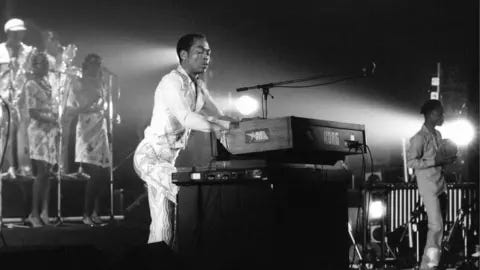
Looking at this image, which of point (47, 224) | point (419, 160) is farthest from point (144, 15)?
point (419, 160)

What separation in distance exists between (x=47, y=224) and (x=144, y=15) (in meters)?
3.30

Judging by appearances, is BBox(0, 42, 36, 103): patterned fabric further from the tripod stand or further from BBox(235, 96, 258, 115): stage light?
the tripod stand

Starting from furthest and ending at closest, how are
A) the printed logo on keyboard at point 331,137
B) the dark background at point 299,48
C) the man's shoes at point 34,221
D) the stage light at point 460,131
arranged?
the stage light at point 460,131 < the dark background at point 299,48 < the man's shoes at point 34,221 < the printed logo on keyboard at point 331,137

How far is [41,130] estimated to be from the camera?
781 centimetres

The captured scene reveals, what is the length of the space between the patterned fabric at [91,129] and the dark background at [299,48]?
66 cm

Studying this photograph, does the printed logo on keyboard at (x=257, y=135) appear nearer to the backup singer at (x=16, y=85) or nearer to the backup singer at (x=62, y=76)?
the backup singer at (x=16, y=85)

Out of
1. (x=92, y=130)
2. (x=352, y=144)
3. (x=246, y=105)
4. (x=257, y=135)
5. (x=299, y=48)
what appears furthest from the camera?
(x=299, y=48)

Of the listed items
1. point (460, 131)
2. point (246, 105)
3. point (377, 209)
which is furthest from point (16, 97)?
point (460, 131)

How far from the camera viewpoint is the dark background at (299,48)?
9.06 metres

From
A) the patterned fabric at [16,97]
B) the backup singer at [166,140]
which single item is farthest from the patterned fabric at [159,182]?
the patterned fabric at [16,97]

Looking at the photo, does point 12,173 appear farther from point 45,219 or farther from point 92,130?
point 92,130

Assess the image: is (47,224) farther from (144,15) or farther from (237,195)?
(237,195)

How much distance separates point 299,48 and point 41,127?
4.46 metres

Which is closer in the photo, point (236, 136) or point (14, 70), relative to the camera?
point (236, 136)
